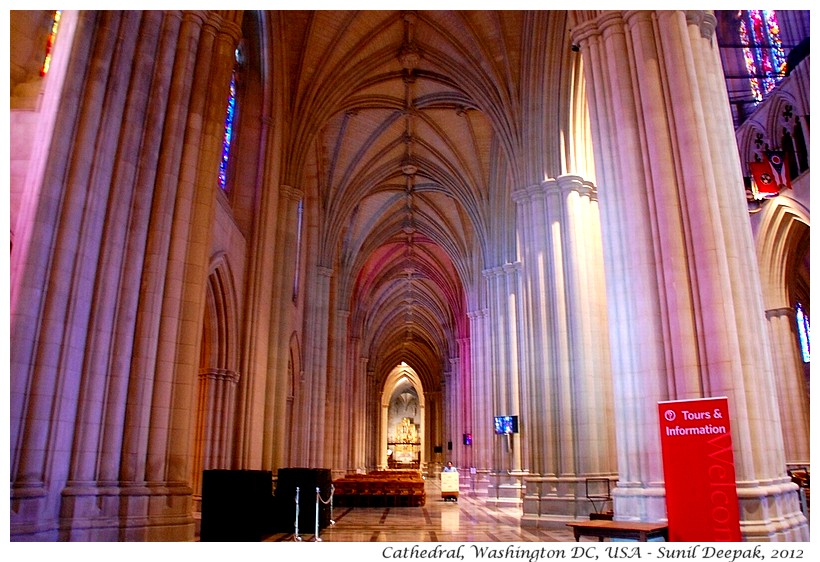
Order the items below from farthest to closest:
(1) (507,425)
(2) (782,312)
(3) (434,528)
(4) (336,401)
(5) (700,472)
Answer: (4) (336,401) < (1) (507,425) < (2) (782,312) < (3) (434,528) < (5) (700,472)

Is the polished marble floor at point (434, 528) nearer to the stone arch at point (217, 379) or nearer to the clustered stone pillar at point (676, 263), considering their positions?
the stone arch at point (217, 379)

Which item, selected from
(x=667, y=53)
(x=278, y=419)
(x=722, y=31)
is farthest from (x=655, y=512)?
(x=722, y=31)

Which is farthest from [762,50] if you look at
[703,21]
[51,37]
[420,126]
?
[51,37]

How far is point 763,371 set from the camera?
7938 millimetres

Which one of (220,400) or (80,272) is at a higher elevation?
(80,272)

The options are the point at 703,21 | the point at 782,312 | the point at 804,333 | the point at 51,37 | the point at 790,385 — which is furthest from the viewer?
the point at 804,333

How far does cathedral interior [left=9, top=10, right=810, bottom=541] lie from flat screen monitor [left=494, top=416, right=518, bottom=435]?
0.10 m

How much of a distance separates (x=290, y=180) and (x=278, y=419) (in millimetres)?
6586

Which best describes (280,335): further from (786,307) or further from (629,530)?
(786,307)

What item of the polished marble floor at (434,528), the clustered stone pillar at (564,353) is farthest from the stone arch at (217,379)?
the clustered stone pillar at (564,353)

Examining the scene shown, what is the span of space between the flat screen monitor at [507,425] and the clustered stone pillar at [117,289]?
13106 millimetres

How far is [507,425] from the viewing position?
2072 centimetres

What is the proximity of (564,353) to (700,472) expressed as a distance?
8.49m

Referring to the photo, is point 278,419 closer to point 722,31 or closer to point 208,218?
point 208,218
